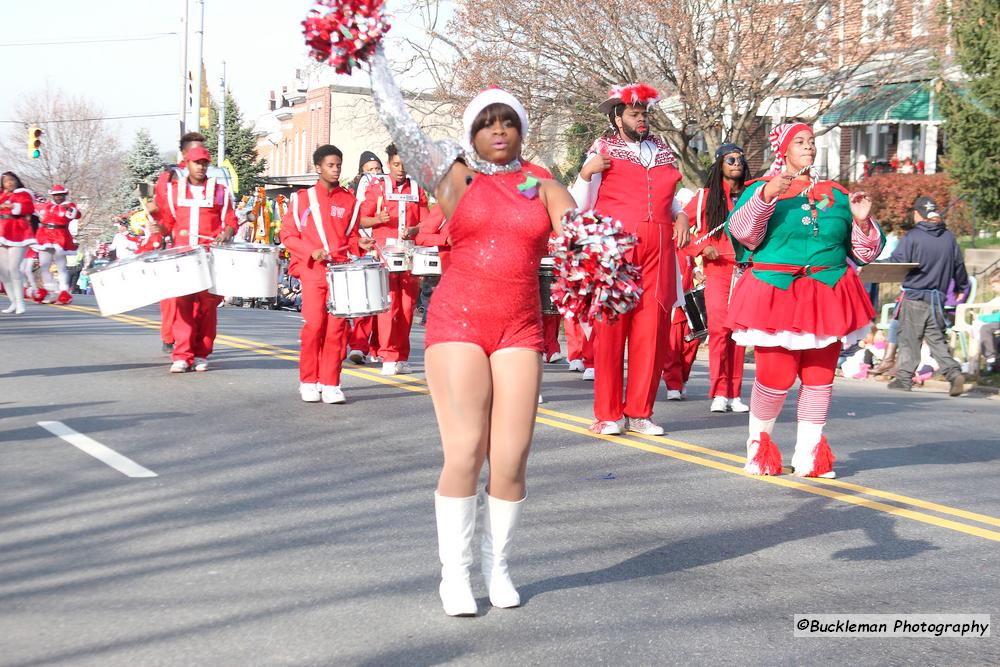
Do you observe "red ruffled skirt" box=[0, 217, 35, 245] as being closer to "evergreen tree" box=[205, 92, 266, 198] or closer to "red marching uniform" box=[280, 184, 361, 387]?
"red marching uniform" box=[280, 184, 361, 387]

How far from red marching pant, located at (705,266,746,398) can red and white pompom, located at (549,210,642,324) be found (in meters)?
6.13

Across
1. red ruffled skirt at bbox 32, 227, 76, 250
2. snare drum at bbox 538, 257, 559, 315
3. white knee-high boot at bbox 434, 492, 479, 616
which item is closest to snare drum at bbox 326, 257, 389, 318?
snare drum at bbox 538, 257, 559, 315

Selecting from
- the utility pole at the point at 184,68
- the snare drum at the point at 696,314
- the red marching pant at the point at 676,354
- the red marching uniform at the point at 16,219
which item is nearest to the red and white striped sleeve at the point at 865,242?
the snare drum at the point at 696,314

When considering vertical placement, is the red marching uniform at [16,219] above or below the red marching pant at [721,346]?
above

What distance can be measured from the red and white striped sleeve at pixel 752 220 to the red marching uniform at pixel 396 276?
603 cm

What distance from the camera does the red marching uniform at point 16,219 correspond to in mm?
21719

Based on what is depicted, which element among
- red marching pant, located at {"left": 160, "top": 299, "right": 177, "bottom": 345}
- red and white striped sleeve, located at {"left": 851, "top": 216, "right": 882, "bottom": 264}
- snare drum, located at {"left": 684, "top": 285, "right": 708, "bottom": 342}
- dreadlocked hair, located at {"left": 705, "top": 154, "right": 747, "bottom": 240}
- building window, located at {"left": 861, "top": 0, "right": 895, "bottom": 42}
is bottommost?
red marching pant, located at {"left": 160, "top": 299, "right": 177, "bottom": 345}

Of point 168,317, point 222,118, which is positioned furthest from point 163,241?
point 222,118

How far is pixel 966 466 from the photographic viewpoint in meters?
9.35

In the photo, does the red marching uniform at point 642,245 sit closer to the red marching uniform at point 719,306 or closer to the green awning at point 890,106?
the red marching uniform at point 719,306

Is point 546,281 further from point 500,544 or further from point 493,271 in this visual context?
point 500,544

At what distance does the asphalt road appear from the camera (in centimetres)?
514

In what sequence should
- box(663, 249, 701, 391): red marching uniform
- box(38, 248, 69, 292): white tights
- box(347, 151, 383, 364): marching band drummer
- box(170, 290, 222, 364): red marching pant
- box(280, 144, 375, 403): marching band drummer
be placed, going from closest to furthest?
box(280, 144, 375, 403): marching band drummer → box(663, 249, 701, 391): red marching uniform → box(170, 290, 222, 364): red marching pant → box(347, 151, 383, 364): marching band drummer → box(38, 248, 69, 292): white tights

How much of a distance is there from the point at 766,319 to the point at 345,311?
434 centimetres
